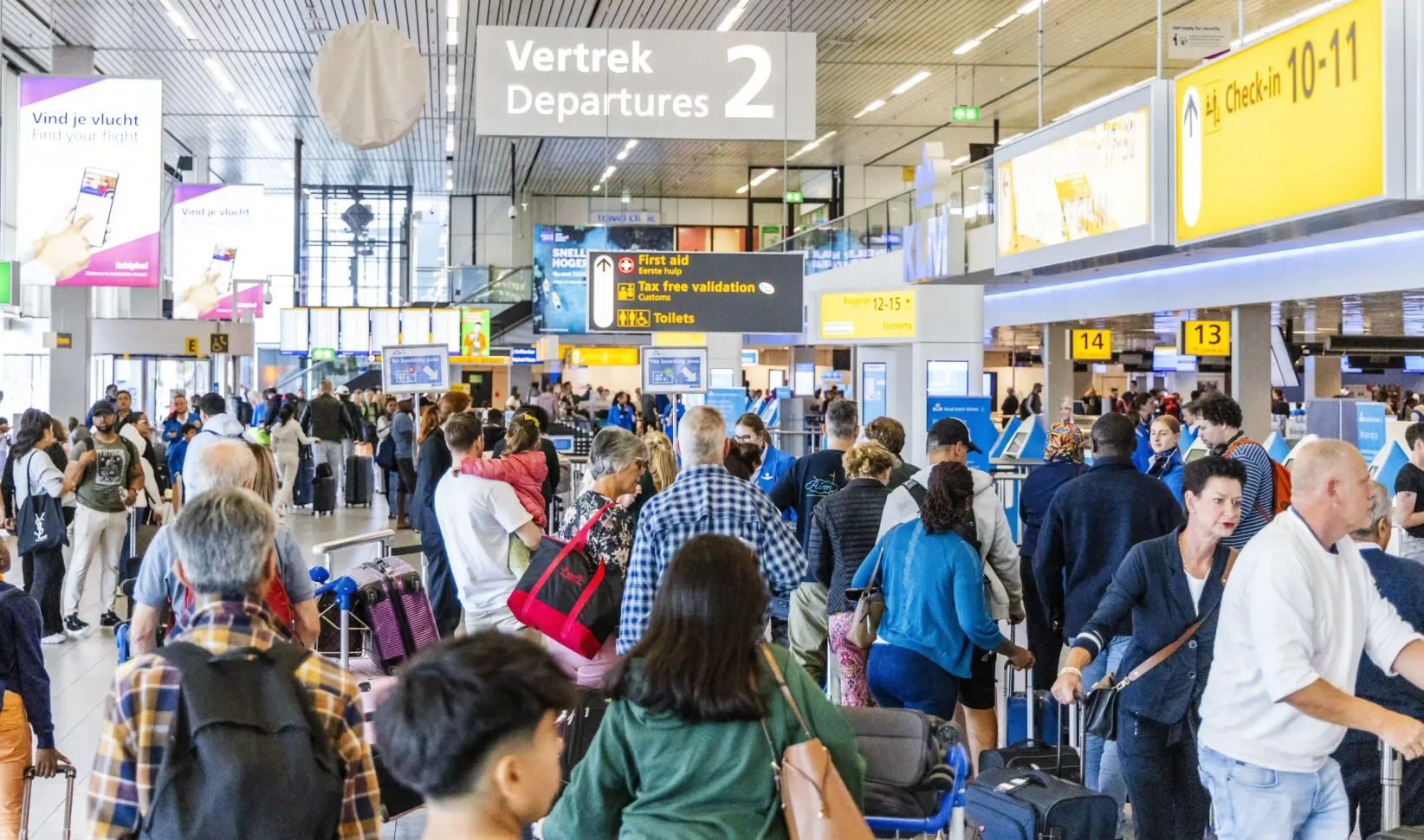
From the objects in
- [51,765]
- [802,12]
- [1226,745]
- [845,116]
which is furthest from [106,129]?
[845,116]

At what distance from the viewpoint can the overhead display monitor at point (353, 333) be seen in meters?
29.9

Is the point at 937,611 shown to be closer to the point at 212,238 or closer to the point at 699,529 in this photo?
the point at 699,529

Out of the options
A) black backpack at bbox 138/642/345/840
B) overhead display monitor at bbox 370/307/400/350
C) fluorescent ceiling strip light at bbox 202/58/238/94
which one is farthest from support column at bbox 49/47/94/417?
black backpack at bbox 138/642/345/840

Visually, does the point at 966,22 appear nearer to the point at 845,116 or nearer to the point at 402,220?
the point at 845,116

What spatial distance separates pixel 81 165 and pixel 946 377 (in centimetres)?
976

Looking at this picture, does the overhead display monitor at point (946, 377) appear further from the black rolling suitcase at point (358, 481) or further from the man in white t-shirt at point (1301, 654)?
Answer: the man in white t-shirt at point (1301, 654)

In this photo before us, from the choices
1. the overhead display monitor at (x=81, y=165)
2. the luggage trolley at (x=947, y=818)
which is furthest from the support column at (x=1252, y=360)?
the luggage trolley at (x=947, y=818)

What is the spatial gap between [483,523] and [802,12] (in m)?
14.0

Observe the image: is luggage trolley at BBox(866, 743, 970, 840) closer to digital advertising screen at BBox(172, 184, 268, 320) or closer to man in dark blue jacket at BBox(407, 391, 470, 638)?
man in dark blue jacket at BBox(407, 391, 470, 638)

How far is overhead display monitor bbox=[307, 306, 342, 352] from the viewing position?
98.1 ft

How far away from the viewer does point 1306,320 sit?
2784cm

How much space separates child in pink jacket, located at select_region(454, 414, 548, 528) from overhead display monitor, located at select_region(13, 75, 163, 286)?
9035mm

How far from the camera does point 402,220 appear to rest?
3962 cm

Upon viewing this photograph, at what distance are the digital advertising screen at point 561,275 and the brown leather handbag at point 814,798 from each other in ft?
101
